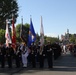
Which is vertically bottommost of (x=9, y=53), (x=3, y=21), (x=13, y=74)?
(x=13, y=74)

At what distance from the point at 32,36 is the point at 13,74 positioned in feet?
21.1

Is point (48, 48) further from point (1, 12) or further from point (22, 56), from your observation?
point (1, 12)

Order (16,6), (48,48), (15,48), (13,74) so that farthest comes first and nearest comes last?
(16,6) → (15,48) → (48,48) → (13,74)

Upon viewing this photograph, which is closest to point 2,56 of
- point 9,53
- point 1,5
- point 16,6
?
point 9,53

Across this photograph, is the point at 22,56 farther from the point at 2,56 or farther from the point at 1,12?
the point at 1,12

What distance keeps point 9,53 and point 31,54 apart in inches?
59.2

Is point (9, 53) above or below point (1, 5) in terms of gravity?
below

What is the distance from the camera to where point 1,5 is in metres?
38.5

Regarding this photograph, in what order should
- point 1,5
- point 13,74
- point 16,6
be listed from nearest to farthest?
point 13,74, point 1,5, point 16,6

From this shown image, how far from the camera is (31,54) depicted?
2073 cm

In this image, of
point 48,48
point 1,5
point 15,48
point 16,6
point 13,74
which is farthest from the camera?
point 16,6

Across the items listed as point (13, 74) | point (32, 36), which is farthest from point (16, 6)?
point (13, 74)

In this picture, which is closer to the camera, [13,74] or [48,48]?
[13,74]

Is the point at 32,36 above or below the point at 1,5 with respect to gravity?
below
